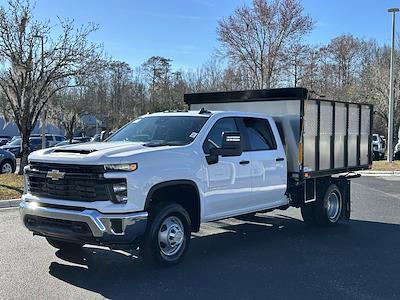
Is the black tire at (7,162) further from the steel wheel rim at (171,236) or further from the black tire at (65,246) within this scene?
the steel wheel rim at (171,236)

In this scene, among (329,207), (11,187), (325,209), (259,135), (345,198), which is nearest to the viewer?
(259,135)

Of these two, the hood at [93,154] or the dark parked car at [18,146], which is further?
the dark parked car at [18,146]

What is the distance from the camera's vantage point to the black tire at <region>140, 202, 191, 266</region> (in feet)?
19.9

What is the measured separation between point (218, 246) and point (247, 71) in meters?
26.5

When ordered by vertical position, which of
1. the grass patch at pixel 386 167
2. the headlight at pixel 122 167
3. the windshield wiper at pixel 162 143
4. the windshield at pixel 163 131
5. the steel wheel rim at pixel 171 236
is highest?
the windshield at pixel 163 131

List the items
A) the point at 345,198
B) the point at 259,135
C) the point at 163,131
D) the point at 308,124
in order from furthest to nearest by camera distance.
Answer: the point at 345,198 < the point at 308,124 < the point at 259,135 < the point at 163,131

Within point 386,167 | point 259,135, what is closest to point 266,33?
point 386,167

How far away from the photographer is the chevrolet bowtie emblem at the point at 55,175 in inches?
232

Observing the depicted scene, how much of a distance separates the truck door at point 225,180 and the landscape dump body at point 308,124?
136 cm

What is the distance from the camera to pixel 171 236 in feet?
20.7

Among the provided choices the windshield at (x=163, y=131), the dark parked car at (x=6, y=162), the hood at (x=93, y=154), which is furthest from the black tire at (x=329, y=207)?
the dark parked car at (x=6, y=162)

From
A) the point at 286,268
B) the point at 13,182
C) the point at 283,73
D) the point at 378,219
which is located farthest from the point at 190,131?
the point at 283,73

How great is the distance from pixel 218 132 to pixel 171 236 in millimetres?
1695

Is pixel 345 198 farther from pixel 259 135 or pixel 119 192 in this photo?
pixel 119 192
